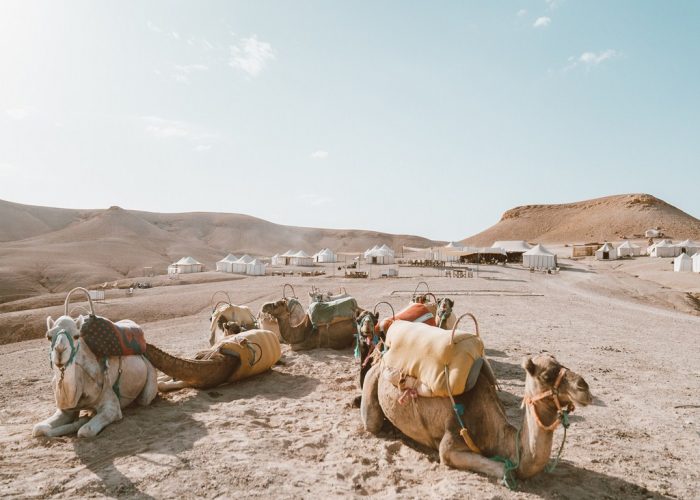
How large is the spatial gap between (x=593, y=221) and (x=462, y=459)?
12449 centimetres

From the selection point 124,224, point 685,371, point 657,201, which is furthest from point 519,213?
point 685,371

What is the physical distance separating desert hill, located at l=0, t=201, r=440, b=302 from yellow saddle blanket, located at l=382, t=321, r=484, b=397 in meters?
50.5

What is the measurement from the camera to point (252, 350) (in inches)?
320

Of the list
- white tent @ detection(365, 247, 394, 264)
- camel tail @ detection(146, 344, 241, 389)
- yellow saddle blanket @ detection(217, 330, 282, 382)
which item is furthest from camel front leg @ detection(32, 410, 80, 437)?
white tent @ detection(365, 247, 394, 264)

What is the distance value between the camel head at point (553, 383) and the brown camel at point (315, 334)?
707 centimetres

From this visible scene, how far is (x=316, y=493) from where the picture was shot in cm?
420

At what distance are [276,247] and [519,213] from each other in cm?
7585

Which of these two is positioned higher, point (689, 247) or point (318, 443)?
point (689, 247)

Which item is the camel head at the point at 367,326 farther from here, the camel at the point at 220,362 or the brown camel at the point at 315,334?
the brown camel at the point at 315,334

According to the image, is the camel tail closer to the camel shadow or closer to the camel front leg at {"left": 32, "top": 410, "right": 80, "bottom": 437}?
the camel shadow

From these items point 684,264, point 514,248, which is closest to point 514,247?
point 514,248

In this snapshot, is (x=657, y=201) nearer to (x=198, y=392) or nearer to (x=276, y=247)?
(x=276, y=247)

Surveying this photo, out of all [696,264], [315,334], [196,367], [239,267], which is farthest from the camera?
[239,267]

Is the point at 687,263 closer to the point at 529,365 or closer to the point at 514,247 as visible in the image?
the point at 514,247
